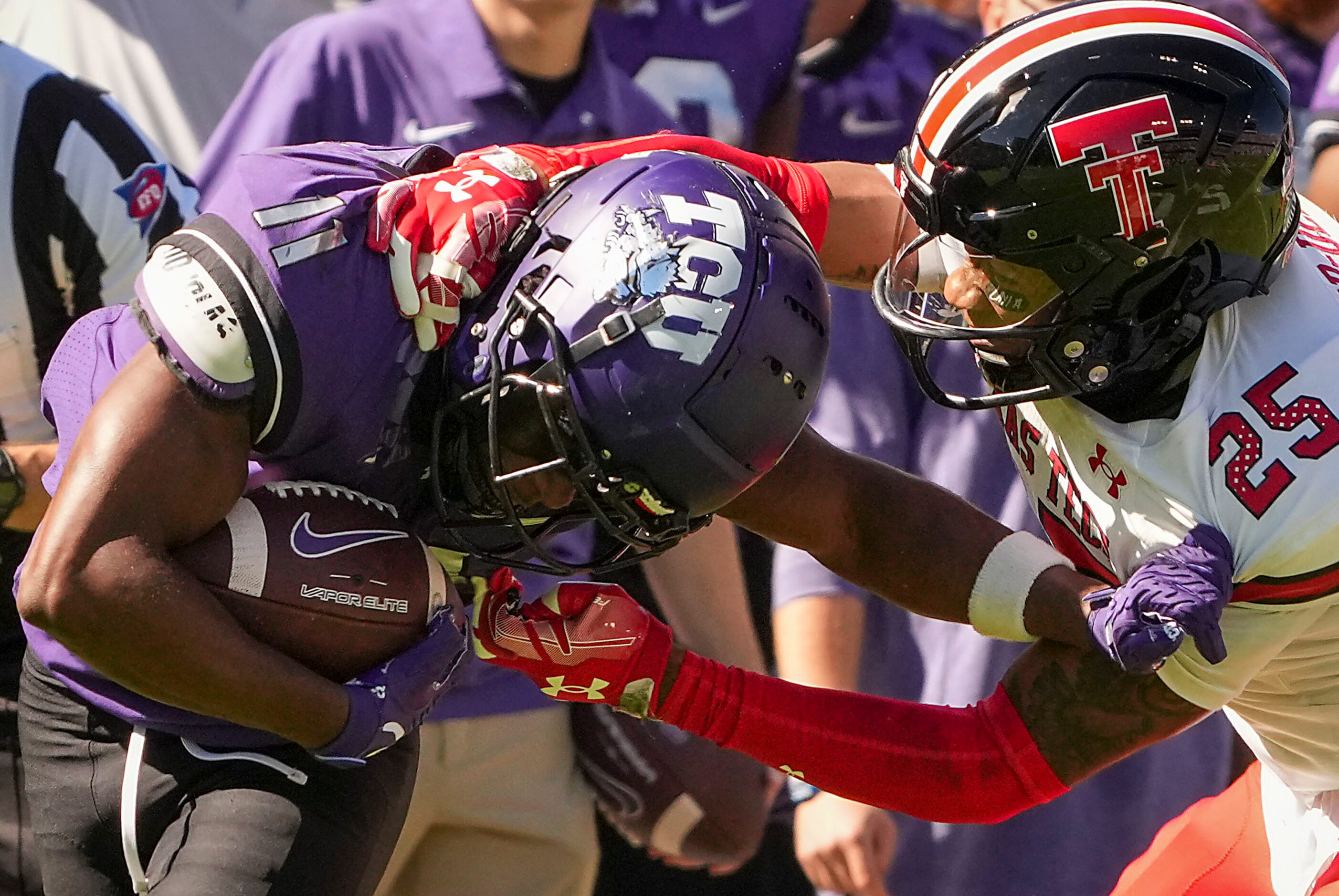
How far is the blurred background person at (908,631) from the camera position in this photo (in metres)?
3.55

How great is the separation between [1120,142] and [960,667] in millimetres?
1670

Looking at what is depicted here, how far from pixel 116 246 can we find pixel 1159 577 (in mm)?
1854

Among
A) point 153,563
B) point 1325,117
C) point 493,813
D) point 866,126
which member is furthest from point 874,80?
point 153,563

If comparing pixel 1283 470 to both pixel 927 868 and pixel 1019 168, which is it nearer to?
pixel 1019 168

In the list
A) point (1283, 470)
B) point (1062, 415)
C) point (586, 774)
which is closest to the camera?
point (1283, 470)

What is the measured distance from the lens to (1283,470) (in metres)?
2.22

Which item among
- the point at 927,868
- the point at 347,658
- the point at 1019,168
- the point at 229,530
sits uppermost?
the point at 1019,168

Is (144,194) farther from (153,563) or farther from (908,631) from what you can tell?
(908,631)

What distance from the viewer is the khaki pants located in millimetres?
3271

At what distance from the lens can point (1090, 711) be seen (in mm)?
2453

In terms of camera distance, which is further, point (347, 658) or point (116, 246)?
point (116, 246)

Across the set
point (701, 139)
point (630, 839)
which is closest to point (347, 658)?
point (701, 139)

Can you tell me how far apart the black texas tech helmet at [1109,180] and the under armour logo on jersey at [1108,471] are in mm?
114

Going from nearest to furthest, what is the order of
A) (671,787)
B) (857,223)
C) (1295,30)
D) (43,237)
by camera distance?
(857,223)
(43,237)
(671,787)
(1295,30)
